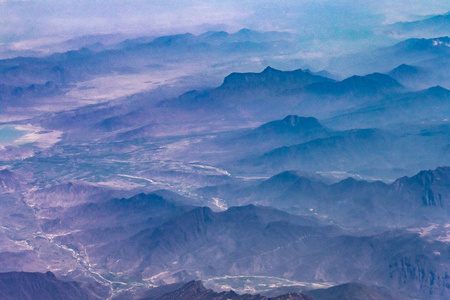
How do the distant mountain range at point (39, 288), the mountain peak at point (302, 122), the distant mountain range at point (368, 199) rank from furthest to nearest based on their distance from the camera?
1. the mountain peak at point (302, 122)
2. the distant mountain range at point (368, 199)
3. the distant mountain range at point (39, 288)

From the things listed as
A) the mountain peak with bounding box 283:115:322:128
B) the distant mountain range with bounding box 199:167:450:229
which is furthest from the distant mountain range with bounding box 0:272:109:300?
the mountain peak with bounding box 283:115:322:128

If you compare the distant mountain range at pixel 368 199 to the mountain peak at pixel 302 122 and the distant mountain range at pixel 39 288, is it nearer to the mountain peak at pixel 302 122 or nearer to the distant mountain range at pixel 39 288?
the mountain peak at pixel 302 122

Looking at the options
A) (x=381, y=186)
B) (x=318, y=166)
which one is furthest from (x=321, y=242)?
(x=318, y=166)

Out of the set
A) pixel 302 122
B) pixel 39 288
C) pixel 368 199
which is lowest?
pixel 302 122

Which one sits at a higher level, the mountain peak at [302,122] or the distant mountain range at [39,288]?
the distant mountain range at [39,288]

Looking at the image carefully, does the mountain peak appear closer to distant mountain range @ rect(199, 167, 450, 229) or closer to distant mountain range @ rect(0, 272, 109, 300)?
distant mountain range @ rect(199, 167, 450, 229)

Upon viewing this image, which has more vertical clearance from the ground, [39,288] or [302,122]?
[39,288]

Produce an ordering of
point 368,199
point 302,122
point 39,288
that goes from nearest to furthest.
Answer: point 39,288
point 368,199
point 302,122

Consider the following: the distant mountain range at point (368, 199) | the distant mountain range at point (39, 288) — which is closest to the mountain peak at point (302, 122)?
the distant mountain range at point (368, 199)

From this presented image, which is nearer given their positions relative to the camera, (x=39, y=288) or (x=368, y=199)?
(x=39, y=288)

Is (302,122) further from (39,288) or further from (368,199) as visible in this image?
(39,288)

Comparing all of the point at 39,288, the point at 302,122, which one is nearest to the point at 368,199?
the point at 302,122
